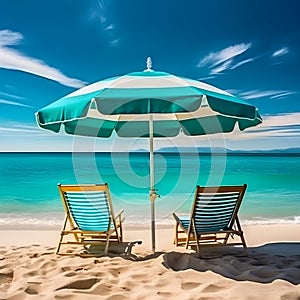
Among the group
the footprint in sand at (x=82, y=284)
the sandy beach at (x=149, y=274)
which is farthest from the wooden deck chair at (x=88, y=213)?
the footprint in sand at (x=82, y=284)

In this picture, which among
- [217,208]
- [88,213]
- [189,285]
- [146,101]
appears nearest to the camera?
[189,285]

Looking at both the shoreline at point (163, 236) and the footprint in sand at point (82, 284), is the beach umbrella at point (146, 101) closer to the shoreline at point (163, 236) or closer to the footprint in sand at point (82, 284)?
the footprint in sand at point (82, 284)

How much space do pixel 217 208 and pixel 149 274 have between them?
3.89 ft

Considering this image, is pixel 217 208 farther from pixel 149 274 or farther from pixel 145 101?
pixel 145 101

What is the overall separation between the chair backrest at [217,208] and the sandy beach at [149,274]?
0.30 metres

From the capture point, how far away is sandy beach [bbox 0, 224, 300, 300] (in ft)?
8.97

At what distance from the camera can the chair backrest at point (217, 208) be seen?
3957 millimetres

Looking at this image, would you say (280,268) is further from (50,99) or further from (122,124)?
(50,99)

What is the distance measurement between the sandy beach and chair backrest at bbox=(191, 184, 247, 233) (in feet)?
0.98

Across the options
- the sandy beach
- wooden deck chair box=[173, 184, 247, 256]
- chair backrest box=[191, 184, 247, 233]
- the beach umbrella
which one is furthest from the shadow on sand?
the beach umbrella

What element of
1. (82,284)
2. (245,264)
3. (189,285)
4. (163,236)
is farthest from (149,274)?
(163,236)

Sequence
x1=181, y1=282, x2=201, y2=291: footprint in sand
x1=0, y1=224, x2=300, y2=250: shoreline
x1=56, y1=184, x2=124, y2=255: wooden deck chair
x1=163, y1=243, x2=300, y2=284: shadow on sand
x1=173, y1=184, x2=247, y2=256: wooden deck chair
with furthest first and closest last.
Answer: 1. x1=0, y1=224, x2=300, y2=250: shoreline
2. x1=56, y1=184, x2=124, y2=255: wooden deck chair
3. x1=173, y1=184, x2=247, y2=256: wooden deck chair
4. x1=163, y1=243, x2=300, y2=284: shadow on sand
5. x1=181, y1=282, x2=201, y2=291: footprint in sand

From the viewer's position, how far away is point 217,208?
4.06 metres

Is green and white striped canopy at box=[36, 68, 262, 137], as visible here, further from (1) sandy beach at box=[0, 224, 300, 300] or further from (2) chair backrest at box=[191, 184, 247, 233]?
(1) sandy beach at box=[0, 224, 300, 300]
